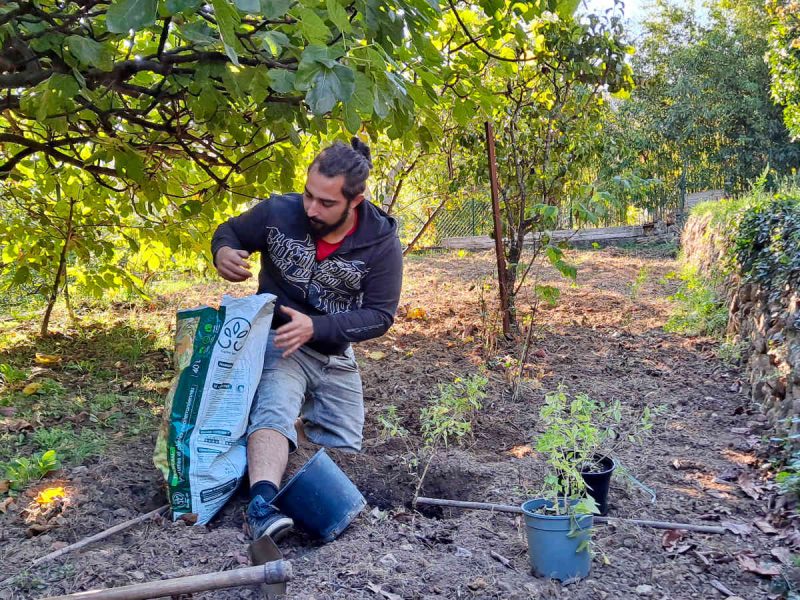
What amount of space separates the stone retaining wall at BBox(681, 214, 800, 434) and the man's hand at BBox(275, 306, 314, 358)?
214 centimetres

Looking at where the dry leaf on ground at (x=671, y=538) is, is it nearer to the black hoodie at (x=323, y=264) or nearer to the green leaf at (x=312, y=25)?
the black hoodie at (x=323, y=264)

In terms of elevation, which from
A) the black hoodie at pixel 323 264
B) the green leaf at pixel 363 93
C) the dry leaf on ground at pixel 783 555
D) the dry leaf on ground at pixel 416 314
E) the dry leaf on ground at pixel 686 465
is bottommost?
the dry leaf on ground at pixel 686 465

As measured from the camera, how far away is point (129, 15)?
61.7 inches

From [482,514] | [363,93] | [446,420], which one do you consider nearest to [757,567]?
[482,514]

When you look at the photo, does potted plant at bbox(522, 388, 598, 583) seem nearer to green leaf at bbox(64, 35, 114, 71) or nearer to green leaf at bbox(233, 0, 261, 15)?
green leaf at bbox(233, 0, 261, 15)

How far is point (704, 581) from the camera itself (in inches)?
92.8

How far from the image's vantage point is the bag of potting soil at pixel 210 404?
9.07 feet

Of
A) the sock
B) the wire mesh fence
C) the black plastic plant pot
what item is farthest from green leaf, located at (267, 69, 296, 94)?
the wire mesh fence

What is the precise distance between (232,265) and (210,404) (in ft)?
2.07

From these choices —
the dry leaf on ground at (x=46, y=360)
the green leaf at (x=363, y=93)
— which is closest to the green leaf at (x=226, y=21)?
the green leaf at (x=363, y=93)

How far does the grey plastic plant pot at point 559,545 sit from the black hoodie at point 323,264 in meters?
1.27

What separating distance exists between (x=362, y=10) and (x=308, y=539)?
6.03 ft

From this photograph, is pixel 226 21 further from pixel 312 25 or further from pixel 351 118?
pixel 351 118

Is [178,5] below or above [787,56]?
below
